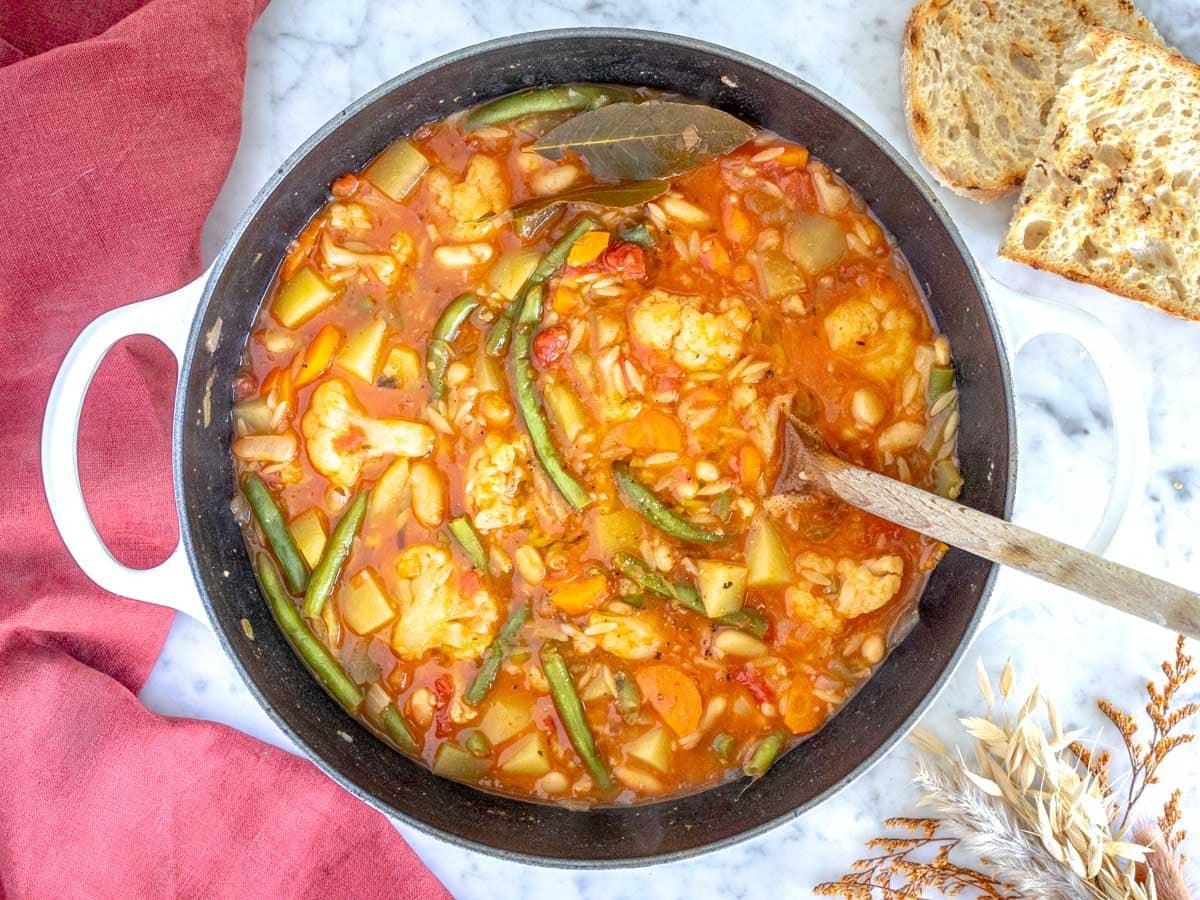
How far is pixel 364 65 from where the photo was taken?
11.1 ft

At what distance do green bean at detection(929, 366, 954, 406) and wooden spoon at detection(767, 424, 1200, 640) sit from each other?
40cm

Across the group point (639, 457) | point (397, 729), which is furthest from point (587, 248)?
point (397, 729)

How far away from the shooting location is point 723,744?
3.27 m

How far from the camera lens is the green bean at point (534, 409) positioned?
3.13m

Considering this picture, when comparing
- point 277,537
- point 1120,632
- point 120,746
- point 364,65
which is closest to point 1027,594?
point 1120,632

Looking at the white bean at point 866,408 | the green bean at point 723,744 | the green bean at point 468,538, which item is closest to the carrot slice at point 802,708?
the green bean at point 723,744

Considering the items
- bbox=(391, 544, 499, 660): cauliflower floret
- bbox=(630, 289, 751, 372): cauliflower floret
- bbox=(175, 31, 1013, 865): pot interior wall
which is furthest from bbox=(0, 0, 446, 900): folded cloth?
bbox=(630, 289, 751, 372): cauliflower floret

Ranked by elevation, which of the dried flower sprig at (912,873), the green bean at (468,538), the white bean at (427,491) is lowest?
the dried flower sprig at (912,873)

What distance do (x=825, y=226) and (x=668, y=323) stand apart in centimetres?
58

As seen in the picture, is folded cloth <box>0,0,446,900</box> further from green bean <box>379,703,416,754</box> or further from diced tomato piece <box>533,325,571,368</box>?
diced tomato piece <box>533,325,571,368</box>

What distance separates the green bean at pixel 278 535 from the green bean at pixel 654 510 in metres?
0.98

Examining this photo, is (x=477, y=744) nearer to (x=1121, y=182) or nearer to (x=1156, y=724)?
(x=1156, y=724)

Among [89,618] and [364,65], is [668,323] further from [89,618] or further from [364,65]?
[89,618]

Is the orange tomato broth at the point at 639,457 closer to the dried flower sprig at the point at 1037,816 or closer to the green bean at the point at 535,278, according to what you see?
the green bean at the point at 535,278
